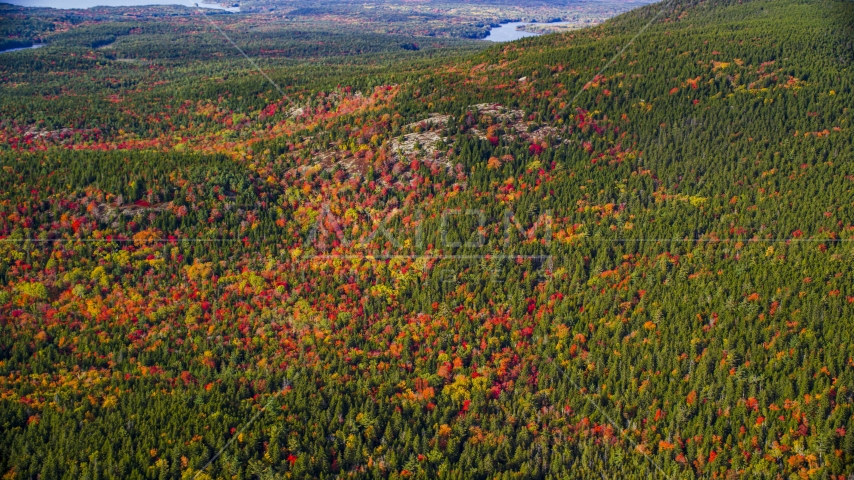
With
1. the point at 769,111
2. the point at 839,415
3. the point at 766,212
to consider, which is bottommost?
the point at 839,415

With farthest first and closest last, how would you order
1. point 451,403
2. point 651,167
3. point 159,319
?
point 651,167
point 159,319
point 451,403

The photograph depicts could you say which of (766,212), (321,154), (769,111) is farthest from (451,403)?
(769,111)

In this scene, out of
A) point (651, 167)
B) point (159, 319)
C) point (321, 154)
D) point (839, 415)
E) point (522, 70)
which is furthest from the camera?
point (522, 70)

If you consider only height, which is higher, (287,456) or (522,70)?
(522,70)

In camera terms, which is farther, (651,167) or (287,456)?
(651,167)

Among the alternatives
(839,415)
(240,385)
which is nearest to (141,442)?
(240,385)

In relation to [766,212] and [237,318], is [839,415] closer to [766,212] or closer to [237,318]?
[766,212]
